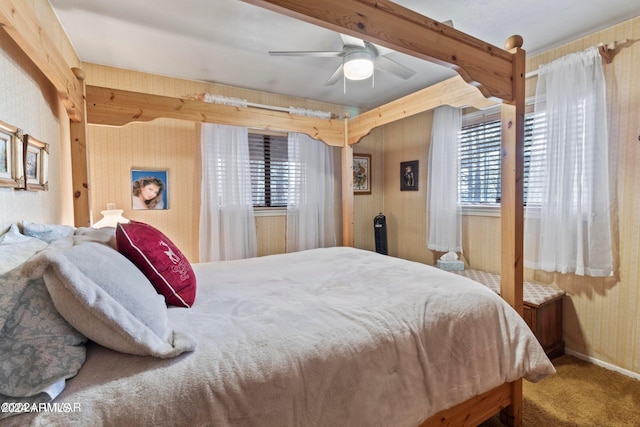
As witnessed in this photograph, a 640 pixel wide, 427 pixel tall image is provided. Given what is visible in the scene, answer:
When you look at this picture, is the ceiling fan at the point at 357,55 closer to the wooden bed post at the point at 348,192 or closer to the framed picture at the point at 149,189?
the wooden bed post at the point at 348,192

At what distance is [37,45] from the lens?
130 centimetres

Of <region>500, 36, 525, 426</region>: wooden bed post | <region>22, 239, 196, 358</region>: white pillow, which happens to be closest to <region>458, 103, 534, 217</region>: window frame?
<region>500, 36, 525, 426</region>: wooden bed post

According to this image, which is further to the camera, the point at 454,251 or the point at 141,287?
the point at 454,251

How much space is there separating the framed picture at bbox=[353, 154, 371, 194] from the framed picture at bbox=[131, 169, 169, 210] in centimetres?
234

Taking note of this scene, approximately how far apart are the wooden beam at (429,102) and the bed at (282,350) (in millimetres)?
1221

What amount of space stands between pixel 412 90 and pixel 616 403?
3.13 meters

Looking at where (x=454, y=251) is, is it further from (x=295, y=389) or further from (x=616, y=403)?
(x=295, y=389)

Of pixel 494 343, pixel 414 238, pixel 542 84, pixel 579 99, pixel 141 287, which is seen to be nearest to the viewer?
pixel 141 287

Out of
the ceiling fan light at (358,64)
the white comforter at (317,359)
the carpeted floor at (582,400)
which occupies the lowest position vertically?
the carpeted floor at (582,400)

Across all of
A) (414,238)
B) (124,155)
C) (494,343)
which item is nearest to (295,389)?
(494,343)

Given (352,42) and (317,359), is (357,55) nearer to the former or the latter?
(352,42)

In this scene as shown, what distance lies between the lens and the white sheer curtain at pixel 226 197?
3.05m

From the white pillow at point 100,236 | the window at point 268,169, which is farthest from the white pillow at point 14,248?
the window at point 268,169

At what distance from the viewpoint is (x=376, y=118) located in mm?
2883
